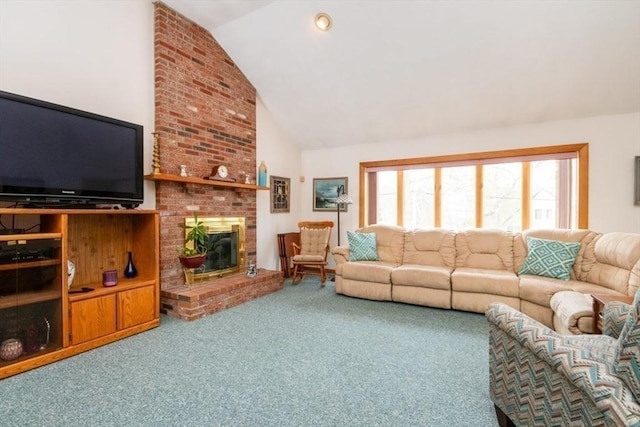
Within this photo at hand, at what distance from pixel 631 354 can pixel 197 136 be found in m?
4.13

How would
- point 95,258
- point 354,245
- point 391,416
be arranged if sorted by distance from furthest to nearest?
point 354,245 < point 95,258 < point 391,416

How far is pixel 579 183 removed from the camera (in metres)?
3.97

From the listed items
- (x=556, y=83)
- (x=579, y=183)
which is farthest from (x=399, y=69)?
(x=579, y=183)

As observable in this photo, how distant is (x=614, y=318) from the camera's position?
5.36 ft

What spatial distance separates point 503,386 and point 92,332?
2.95m

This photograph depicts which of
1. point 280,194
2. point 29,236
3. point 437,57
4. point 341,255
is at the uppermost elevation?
point 437,57

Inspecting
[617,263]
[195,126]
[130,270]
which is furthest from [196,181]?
[617,263]

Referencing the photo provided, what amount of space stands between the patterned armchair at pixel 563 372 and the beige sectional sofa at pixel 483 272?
1170 millimetres

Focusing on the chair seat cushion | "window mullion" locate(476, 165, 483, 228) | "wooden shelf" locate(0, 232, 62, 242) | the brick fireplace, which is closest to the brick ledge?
the brick fireplace

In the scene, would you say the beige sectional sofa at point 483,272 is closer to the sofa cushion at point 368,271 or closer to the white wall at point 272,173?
the sofa cushion at point 368,271

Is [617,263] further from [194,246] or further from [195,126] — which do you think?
[195,126]

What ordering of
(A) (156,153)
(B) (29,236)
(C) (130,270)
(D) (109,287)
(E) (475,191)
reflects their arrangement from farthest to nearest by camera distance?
(E) (475,191), (A) (156,153), (C) (130,270), (D) (109,287), (B) (29,236)

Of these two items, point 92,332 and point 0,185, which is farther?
point 92,332

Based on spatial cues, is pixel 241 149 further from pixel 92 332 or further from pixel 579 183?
pixel 579 183
